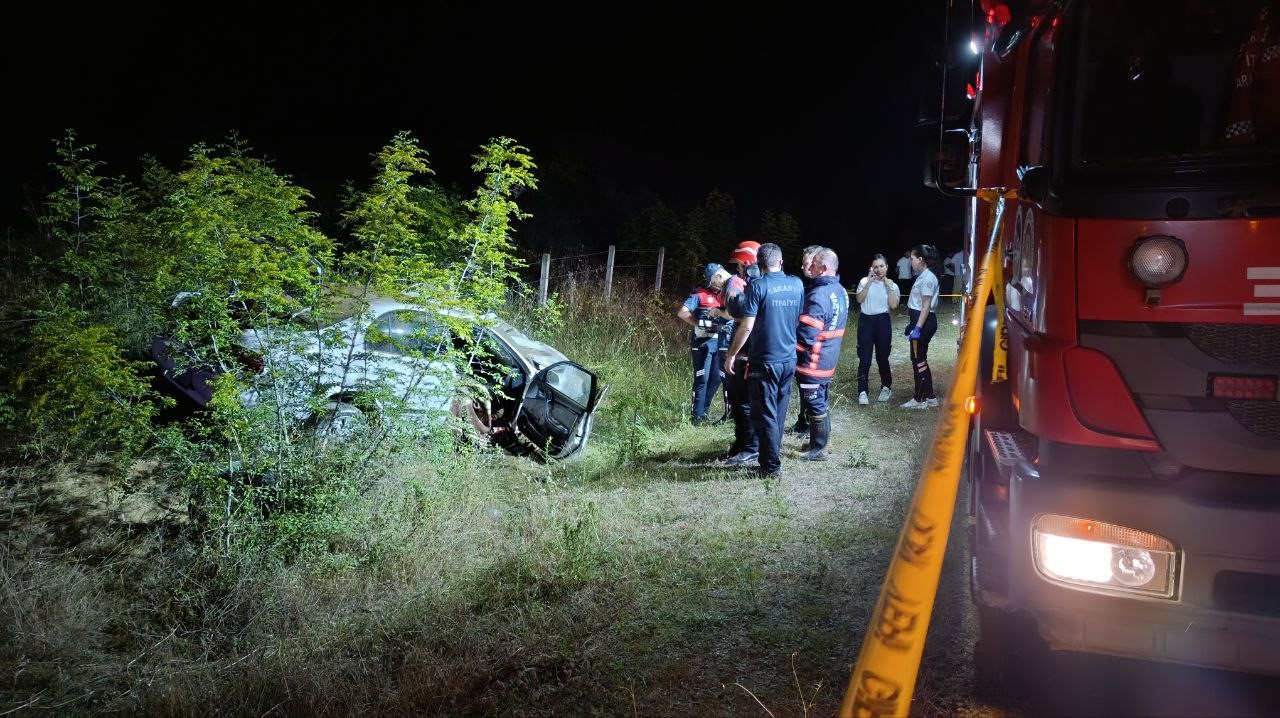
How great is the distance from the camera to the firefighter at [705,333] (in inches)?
318

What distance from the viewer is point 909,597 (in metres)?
Result: 2.04

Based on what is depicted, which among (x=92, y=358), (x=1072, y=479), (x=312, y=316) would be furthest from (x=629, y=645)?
(x=92, y=358)

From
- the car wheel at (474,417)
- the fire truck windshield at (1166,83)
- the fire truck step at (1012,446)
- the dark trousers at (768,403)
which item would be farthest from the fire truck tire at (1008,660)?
the car wheel at (474,417)

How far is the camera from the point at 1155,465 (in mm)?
2473

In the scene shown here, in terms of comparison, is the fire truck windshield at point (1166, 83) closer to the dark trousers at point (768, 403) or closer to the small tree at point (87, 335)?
the dark trousers at point (768, 403)

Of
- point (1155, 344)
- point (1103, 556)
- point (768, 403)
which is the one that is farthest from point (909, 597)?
point (768, 403)

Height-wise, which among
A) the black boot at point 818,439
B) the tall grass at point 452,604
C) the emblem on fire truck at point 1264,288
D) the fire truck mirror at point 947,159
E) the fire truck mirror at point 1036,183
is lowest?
the tall grass at point 452,604

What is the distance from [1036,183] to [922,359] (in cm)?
625

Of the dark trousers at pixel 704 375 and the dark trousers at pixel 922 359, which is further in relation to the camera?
the dark trousers at pixel 922 359

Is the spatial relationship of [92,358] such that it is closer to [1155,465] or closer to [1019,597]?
[1019,597]

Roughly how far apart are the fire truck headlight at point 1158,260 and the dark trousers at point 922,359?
6.33m

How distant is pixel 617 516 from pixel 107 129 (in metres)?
24.6

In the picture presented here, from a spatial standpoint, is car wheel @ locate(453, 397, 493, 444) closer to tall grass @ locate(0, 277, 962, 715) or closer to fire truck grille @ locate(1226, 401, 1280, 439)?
tall grass @ locate(0, 277, 962, 715)

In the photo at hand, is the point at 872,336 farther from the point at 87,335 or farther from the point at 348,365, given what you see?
the point at 87,335
